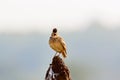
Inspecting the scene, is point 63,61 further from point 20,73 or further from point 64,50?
point 20,73

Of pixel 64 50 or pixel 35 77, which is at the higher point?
pixel 35 77

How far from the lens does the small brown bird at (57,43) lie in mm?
13320

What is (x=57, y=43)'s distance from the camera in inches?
527

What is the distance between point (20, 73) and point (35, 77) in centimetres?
1017

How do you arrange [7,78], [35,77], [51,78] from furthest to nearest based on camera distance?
[7,78] < [35,77] < [51,78]

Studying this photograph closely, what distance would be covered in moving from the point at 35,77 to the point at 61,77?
97.0 ft

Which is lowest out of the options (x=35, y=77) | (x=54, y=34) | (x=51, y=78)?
(x=51, y=78)

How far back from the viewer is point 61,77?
40.4 feet

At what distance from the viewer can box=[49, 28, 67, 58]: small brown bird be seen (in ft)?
43.7

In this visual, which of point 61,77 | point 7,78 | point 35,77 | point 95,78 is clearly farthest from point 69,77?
point 7,78

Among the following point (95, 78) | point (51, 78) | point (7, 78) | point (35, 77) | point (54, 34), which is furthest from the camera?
point (7, 78)

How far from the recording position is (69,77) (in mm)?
12422

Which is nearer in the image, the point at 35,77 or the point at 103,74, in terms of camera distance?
the point at 35,77

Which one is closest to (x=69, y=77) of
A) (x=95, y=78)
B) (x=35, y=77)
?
(x=35, y=77)
